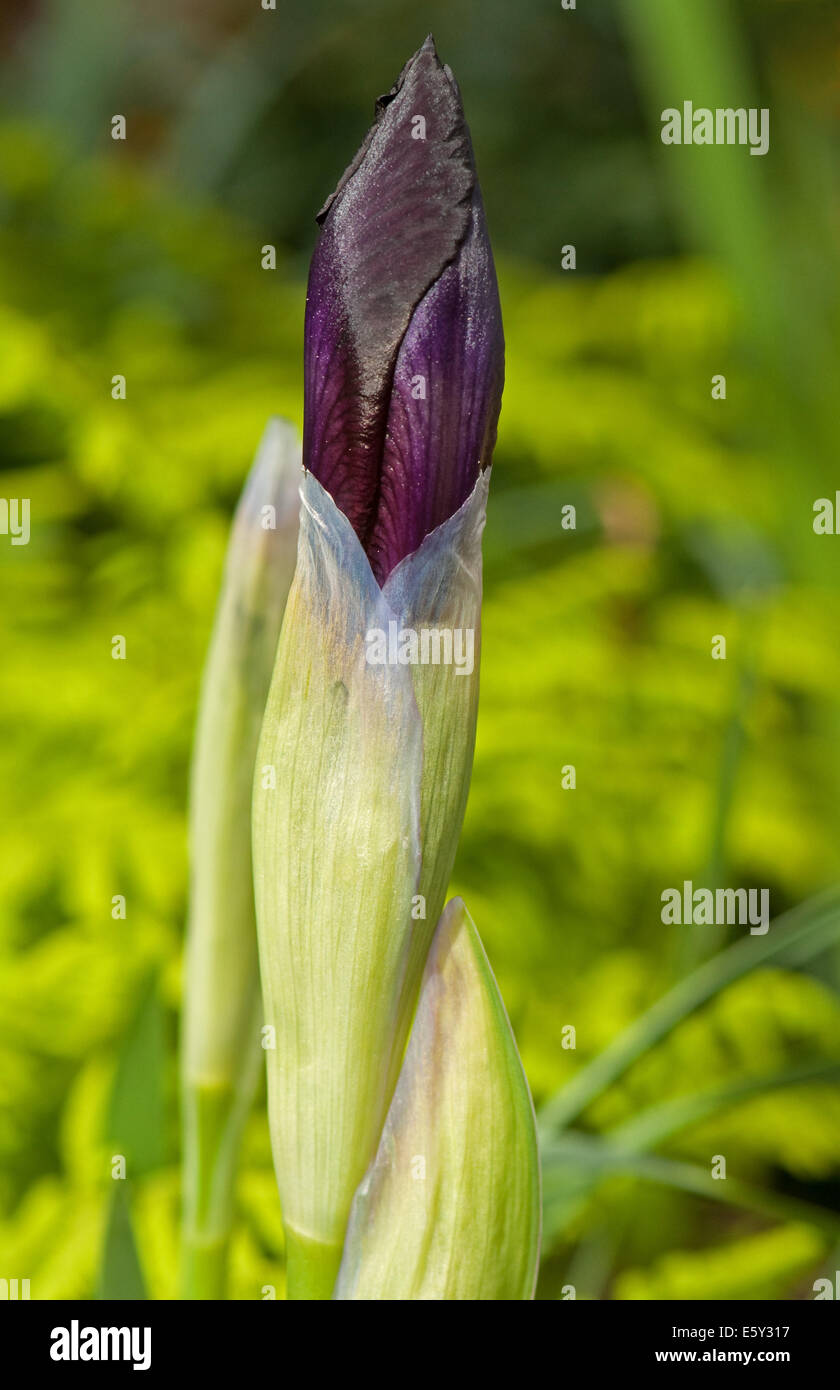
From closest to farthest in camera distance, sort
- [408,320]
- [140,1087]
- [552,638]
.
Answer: [408,320], [140,1087], [552,638]

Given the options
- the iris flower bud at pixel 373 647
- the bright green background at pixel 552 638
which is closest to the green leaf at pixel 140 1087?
the bright green background at pixel 552 638

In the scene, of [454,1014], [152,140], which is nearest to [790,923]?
[454,1014]

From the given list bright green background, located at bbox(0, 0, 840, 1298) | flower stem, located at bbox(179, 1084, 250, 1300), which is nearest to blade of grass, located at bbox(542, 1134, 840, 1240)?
bright green background, located at bbox(0, 0, 840, 1298)

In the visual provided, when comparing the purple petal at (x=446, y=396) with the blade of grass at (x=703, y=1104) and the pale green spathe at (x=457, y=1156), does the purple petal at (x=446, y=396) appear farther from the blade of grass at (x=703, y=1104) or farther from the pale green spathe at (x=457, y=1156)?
the blade of grass at (x=703, y=1104)

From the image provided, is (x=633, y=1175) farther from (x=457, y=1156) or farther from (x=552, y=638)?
(x=552, y=638)

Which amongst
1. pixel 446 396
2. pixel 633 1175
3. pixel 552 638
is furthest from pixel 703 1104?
pixel 552 638

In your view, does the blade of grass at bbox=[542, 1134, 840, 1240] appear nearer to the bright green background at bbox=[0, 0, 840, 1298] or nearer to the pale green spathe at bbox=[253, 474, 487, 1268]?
the bright green background at bbox=[0, 0, 840, 1298]

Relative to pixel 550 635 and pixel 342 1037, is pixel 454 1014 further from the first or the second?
pixel 550 635
